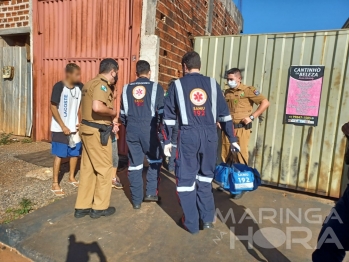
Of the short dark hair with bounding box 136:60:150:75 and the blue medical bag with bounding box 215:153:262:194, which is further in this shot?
the short dark hair with bounding box 136:60:150:75

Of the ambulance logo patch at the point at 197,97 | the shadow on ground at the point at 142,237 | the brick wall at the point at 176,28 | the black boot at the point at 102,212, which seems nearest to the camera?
the shadow on ground at the point at 142,237

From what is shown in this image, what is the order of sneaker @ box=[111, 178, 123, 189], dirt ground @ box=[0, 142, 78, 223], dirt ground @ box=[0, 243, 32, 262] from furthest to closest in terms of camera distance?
sneaker @ box=[111, 178, 123, 189]
dirt ground @ box=[0, 142, 78, 223]
dirt ground @ box=[0, 243, 32, 262]

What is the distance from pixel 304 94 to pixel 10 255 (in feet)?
14.6

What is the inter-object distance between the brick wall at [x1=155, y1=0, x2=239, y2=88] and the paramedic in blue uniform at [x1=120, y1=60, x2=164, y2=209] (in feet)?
5.42

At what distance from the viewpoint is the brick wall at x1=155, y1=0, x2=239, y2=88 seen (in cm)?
521

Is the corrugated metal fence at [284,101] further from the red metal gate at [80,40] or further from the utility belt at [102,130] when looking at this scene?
the utility belt at [102,130]

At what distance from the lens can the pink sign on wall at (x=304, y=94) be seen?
4.18 metres

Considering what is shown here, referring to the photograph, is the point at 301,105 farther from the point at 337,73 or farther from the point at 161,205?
the point at 161,205

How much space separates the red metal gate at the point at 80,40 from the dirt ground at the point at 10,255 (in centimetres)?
294

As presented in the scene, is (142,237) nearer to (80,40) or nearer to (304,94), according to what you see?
(304,94)

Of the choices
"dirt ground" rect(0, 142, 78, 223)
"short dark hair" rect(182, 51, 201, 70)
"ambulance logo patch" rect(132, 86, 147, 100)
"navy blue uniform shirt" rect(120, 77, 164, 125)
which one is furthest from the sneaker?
"short dark hair" rect(182, 51, 201, 70)

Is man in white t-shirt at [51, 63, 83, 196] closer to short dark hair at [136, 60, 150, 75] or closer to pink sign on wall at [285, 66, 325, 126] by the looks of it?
Answer: short dark hair at [136, 60, 150, 75]

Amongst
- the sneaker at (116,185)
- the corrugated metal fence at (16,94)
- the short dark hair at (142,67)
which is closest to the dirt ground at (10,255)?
the sneaker at (116,185)

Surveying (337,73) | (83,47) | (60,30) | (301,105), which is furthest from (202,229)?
(60,30)
